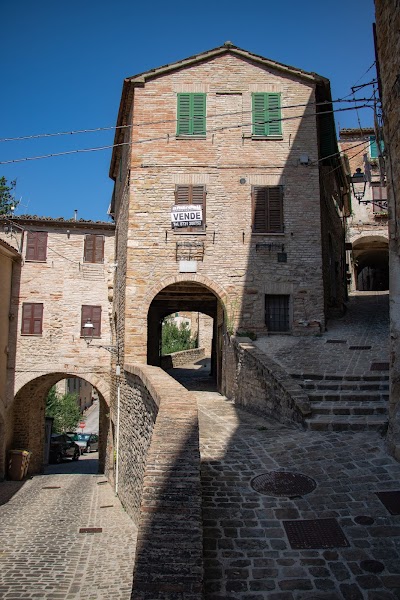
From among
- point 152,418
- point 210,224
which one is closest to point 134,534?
point 152,418

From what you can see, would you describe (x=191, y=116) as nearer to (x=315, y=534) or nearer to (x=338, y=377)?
(x=338, y=377)

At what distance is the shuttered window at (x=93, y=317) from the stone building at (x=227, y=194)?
4.17 meters

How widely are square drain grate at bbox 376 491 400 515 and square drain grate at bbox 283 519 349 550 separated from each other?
2.38 feet

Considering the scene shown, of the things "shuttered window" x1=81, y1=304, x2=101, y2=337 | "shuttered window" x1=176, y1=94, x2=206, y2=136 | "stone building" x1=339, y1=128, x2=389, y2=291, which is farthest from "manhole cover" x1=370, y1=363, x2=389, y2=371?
"stone building" x1=339, y1=128, x2=389, y2=291

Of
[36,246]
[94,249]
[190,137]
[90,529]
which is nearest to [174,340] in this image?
[94,249]

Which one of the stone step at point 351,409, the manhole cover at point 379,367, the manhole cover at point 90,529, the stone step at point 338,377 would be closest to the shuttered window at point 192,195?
the stone step at point 338,377

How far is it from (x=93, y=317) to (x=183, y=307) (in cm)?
402

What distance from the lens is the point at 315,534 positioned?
204 inches

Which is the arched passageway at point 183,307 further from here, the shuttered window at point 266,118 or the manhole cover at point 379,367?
the manhole cover at point 379,367

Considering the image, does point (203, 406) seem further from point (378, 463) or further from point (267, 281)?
point (378, 463)

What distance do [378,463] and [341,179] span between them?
17.7 m

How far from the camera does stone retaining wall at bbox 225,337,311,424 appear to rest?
9227 mm

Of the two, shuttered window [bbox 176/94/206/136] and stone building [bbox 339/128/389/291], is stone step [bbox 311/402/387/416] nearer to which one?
shuttered window [bbox 176/94/206/136]

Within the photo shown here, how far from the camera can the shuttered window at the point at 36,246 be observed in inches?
775
